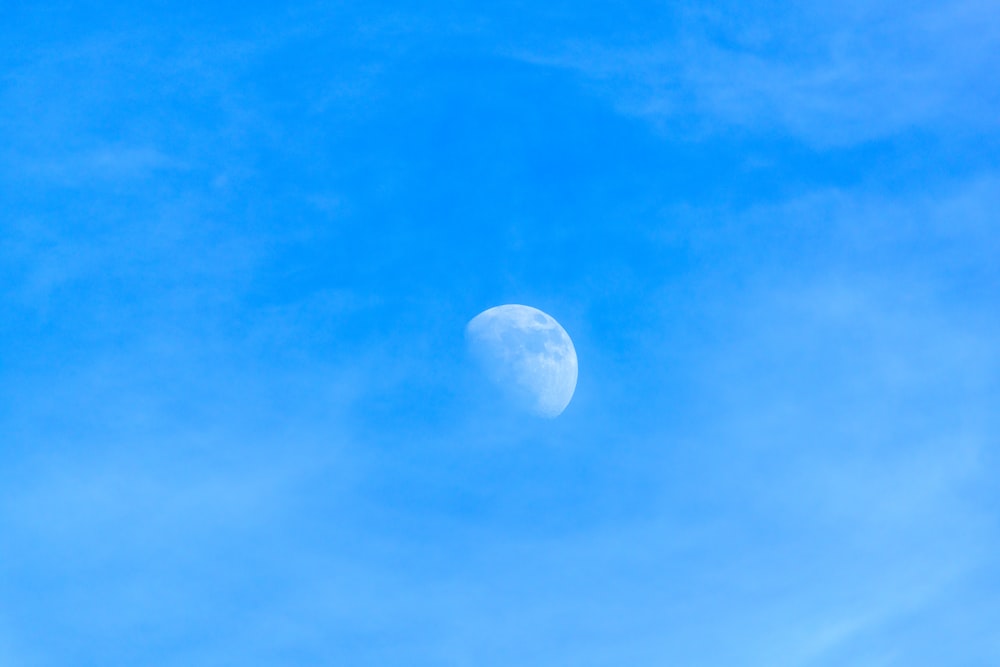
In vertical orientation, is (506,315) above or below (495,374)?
above

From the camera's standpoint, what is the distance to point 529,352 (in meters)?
36.2

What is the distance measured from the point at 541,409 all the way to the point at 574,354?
12.8 ft

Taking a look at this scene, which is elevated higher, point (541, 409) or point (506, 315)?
point (506, 315)

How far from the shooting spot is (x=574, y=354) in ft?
127

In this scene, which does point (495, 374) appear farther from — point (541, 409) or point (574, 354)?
point (574, 354)

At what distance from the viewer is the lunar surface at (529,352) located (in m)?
35.7

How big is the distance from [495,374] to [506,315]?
3406mm

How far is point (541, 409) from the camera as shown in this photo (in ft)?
118

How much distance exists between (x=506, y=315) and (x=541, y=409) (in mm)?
4526

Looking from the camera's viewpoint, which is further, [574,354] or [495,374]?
[574,354]

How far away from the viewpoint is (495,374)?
3541 centimetres

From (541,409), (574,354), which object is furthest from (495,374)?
(574,354)

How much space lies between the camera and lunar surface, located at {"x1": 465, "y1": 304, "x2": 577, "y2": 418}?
35.7 meters

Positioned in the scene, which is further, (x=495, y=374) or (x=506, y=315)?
(x=506, y=315)
